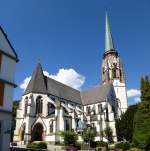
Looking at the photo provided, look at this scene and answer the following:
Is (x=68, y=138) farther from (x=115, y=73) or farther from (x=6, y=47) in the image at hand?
(x=115, y=73)

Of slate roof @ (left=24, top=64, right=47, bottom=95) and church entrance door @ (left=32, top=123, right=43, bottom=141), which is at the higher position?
slate roof @ (left=24, top=64, right=47, bottom=95)

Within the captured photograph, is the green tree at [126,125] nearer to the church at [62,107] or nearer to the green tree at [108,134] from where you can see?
the church at [62,107]

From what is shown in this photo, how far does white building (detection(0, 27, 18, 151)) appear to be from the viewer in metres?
18.4

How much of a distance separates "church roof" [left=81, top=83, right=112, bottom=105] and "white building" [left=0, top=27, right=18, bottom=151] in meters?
42.6

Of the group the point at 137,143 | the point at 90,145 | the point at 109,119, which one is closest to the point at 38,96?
the point at 90,145

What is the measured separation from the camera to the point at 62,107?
47.9m

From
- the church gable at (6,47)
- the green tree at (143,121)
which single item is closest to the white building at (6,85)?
the church gable at (6,47)

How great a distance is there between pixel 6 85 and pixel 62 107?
2908 cm

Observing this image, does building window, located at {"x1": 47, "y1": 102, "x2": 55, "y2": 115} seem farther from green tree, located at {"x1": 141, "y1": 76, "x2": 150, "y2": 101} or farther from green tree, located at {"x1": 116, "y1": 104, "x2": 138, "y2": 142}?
green tree, located at {"x1": 141, "y1": 76, "x2": 150, "y2": 101}

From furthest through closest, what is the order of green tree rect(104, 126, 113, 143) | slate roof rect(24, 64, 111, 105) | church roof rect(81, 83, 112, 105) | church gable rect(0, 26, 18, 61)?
church roof rect(81, 83, 112, 105)
green tree rect(104, 126, 113, 143)
slate roof rect(24, 64, 111, 105)
church gable rect(0, 26, 18, 61)

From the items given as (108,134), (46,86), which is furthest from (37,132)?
(108,134)

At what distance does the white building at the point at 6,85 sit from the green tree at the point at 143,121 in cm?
1378

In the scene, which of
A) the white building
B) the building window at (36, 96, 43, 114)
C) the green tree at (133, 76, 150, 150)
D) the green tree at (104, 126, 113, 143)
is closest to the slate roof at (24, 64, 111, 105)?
the building window at (36, 96, 43, 114)

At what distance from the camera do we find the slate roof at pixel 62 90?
5053cm
